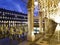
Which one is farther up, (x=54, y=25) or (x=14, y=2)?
(x=14, y=2)

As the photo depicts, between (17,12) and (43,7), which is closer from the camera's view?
(43,7)

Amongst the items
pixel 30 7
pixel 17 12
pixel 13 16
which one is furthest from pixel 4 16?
pixel 30 7

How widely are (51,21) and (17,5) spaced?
216 inches

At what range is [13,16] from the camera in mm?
14914

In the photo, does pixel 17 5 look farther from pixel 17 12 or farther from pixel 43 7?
pixel 43 7

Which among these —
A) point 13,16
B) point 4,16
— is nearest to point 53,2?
point 4,16

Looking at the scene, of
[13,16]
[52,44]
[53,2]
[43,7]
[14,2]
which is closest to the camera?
[52,44]

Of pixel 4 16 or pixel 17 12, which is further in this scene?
pixel 17 12

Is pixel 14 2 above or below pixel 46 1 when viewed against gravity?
above

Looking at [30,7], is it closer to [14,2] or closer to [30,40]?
[30,40]

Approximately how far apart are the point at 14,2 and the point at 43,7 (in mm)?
9665

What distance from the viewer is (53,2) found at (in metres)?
6.38

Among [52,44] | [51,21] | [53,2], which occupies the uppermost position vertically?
[53,2]

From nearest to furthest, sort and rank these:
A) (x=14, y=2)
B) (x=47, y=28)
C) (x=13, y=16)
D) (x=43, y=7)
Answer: (x=43, y=7), (x=47, y=28), (x=13, y=16), (x=14, y=2)
